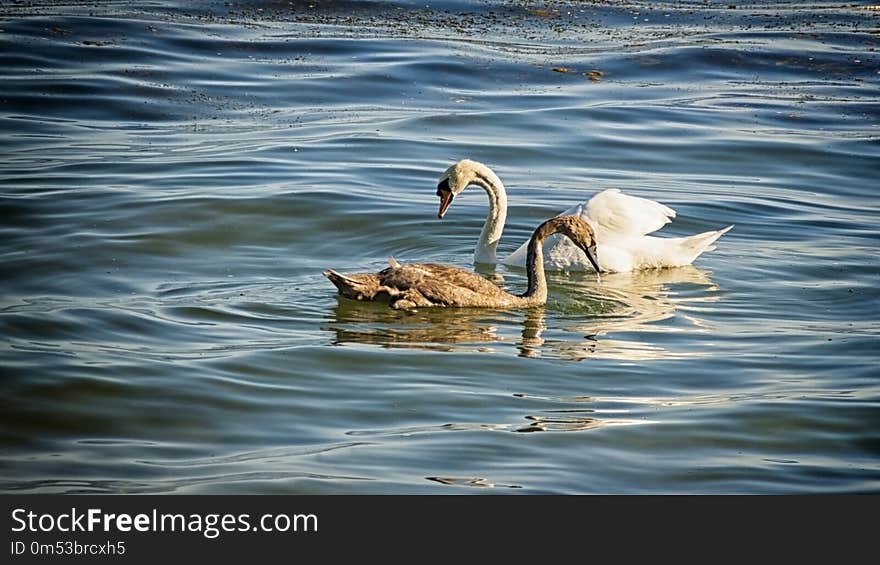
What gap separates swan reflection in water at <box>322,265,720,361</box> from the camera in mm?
9789

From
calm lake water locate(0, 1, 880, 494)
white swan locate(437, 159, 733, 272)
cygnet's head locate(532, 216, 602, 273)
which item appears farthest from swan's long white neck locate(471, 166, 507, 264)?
cygnet's head locate(532, 216, 602, 273)

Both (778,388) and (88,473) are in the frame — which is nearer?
(88,473)

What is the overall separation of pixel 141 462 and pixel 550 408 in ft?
7.78

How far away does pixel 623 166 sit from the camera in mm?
16344

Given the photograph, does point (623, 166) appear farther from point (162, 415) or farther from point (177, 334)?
point (162, 415)

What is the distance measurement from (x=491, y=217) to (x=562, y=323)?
2284 millimetres

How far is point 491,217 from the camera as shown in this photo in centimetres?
1266

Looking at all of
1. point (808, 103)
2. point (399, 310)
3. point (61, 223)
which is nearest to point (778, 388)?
point (399, 310)

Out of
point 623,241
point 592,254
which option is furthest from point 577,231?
point 623,241

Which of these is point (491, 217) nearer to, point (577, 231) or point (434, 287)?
point (577, 231)

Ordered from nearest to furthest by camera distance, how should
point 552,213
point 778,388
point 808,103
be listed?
point 778,388 < point 552,213 < point 808,103

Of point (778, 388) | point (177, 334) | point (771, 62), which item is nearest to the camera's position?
point (778, 388)

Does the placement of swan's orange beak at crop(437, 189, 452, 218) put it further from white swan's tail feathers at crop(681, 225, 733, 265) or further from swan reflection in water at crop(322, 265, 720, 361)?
white swan's tail feathers at crop(681, 225, 733, 265)

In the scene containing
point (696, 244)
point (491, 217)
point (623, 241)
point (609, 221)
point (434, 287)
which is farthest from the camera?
point (491, 217)
